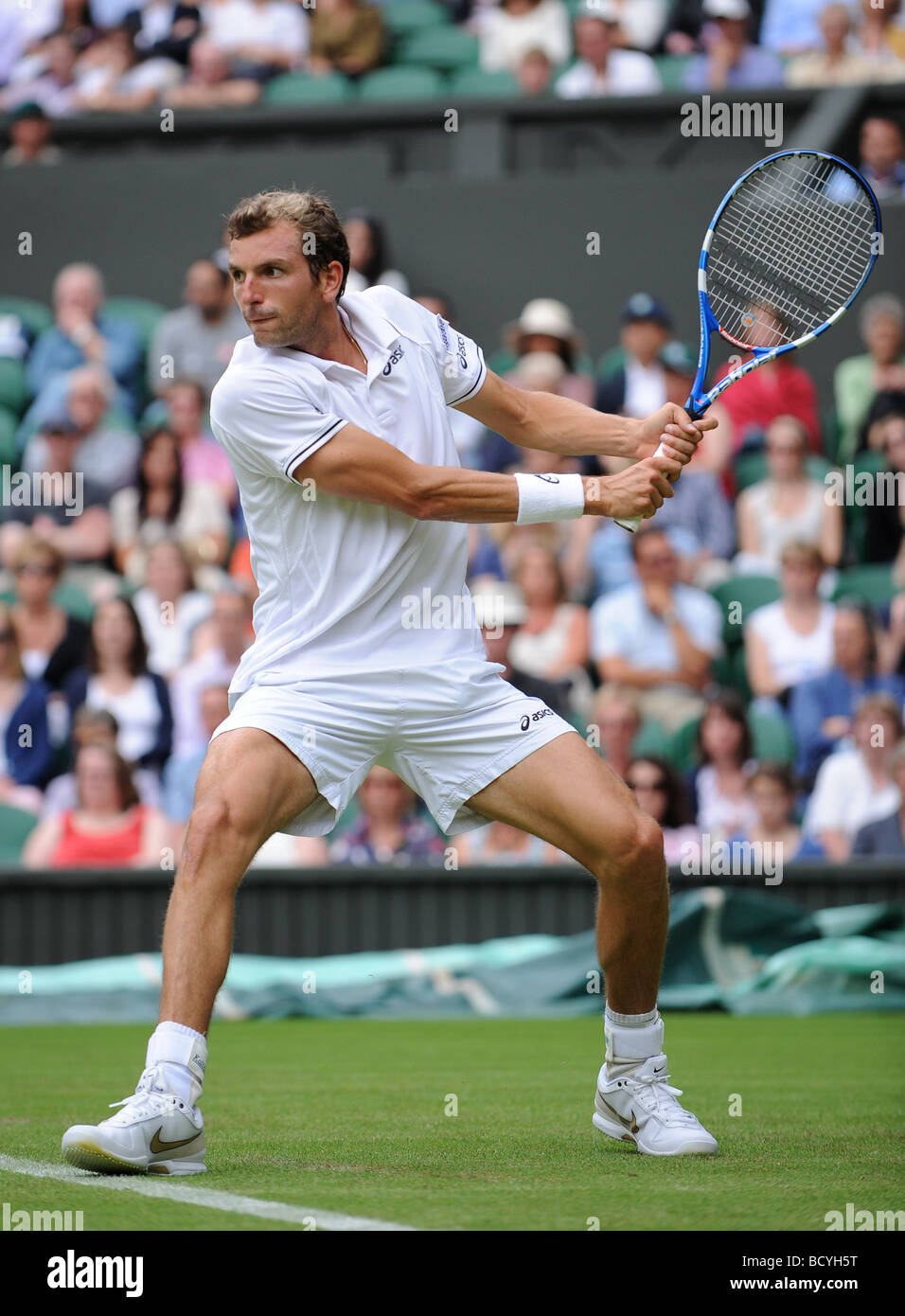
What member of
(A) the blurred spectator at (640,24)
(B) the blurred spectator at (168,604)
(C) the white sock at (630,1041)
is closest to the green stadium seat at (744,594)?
(B) the blurred spectator at (168,604)

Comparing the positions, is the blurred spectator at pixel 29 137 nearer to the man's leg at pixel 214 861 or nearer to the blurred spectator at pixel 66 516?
the blurred spectator at pixel 66 516

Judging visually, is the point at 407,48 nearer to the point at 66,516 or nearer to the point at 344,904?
the point at 66,516

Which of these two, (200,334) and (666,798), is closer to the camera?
(666,798)

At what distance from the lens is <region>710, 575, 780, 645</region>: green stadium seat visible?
10.0m

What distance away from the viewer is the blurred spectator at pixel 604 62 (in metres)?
12.6

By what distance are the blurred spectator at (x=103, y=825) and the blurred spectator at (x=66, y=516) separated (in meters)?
1.83

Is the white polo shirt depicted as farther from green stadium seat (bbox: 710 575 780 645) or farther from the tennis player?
green stadium seat (bbox: 710 575 780 645)

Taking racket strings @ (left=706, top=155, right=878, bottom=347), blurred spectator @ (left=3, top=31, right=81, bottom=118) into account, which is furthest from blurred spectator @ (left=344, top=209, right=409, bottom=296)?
racket strings @ (left=706, top=155, right=878, bottom=347)

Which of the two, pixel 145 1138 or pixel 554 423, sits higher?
pixel 554 423

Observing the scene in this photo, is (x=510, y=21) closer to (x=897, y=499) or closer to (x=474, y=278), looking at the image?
(x=474, y=278)

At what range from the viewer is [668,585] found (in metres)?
9.89

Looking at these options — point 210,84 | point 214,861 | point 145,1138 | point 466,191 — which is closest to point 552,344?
point 466,191

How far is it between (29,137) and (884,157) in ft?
18.6

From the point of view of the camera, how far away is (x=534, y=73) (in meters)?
12.7
